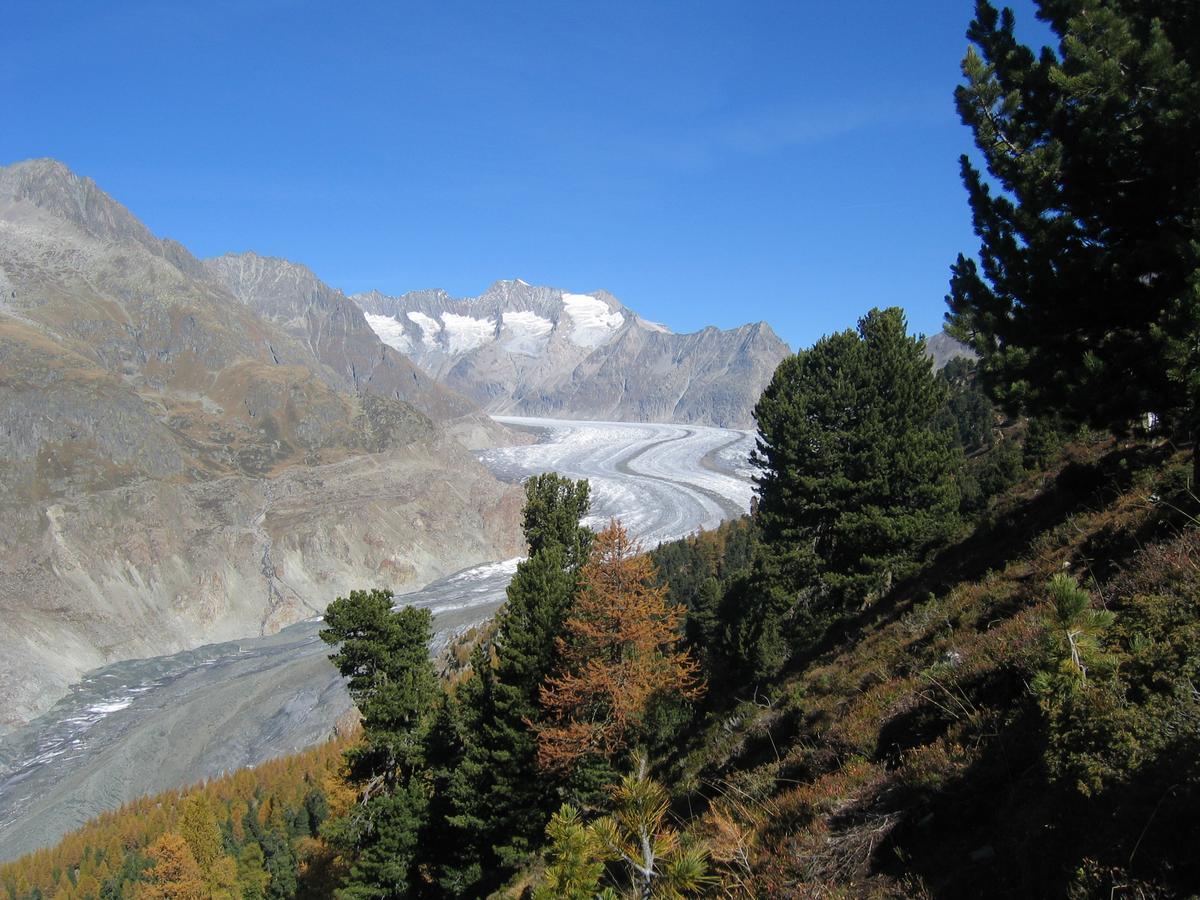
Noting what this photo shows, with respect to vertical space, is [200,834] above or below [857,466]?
below

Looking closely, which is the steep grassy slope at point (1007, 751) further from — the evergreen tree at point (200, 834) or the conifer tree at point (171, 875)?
the evergreen tree at point (200, 834)

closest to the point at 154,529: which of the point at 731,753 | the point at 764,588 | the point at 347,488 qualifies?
the point at 347,488

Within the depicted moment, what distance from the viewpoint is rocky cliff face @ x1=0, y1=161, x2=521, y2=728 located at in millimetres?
106500

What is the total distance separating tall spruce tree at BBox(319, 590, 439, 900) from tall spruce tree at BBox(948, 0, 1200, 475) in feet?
74.1

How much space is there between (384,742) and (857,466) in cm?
1972

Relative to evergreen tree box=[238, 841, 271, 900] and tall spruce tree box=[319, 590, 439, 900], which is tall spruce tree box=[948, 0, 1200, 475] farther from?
evergreen tree box=[238, 841, 271, 900]

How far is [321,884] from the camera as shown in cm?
4856

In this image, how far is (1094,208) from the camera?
31.9 feet

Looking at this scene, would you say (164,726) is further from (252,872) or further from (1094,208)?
(1094,208)

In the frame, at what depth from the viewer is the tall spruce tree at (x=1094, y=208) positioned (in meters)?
8.59

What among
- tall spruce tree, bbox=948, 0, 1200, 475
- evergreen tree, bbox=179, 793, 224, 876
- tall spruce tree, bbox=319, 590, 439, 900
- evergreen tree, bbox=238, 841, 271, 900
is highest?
tall spruce tree, bbox=948, 0, 1200, 475

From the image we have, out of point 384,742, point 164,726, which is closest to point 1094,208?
point 384,742

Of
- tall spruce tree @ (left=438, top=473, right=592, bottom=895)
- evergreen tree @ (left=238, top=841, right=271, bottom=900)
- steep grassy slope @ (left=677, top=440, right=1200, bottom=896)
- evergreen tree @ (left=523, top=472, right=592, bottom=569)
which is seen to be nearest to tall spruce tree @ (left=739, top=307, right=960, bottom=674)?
tall spruce tree @ (left=438, top=473, right=592, bottom=895)

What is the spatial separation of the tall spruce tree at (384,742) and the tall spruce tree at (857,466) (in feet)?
47.9
